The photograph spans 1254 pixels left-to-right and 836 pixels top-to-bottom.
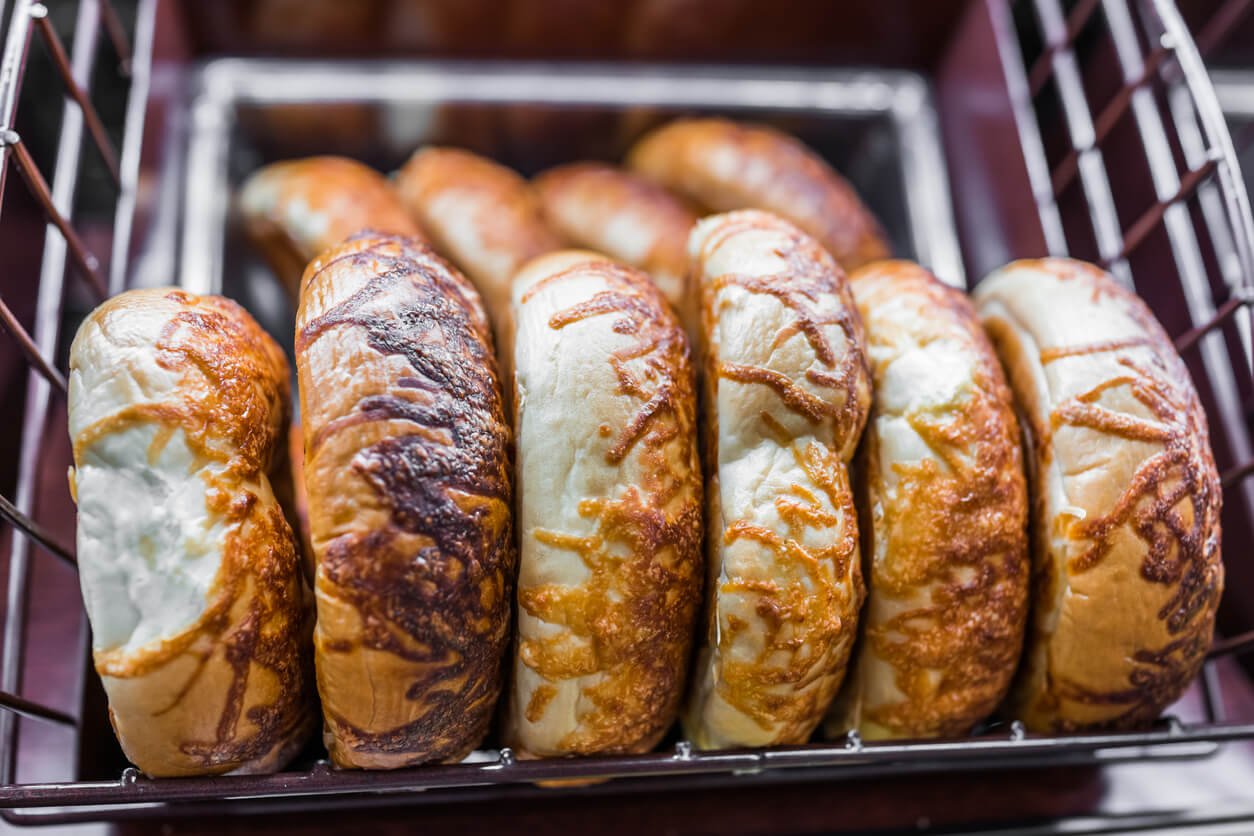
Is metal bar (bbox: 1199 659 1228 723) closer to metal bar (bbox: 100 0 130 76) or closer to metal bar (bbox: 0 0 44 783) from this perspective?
metal bar (bbox: 0 0 44 783)

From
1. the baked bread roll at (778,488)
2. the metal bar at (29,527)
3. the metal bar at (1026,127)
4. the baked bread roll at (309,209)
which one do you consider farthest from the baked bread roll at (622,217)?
the metal bar at (29,527)

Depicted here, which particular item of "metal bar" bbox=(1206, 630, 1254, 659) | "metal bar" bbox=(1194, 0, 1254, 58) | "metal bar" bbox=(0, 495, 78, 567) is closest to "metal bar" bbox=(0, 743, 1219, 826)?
"metal bar" bbox=(1206, 630, 1254, 659)

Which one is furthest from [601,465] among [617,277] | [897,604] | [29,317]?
[29,317]

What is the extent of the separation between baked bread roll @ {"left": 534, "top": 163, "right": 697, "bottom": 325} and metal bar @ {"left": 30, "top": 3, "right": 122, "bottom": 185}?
58 cm

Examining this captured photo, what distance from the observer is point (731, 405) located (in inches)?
35.1

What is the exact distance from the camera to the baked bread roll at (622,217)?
1.35m

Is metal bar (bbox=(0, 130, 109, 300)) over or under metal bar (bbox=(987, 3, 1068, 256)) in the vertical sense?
under

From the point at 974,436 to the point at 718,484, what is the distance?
25cm

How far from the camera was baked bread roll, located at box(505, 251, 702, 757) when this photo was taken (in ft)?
2.81

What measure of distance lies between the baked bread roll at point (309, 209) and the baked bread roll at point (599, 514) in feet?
1.50

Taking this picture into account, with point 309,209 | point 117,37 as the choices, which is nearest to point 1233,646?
point 309,209

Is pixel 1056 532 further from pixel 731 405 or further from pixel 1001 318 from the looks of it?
pixel 731 405

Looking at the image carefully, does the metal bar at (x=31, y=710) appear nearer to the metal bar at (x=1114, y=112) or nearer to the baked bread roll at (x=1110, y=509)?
the baked bread roll at (x=1110, y=509)

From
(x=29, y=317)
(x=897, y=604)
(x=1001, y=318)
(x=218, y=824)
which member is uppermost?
(x=29, y=317)
